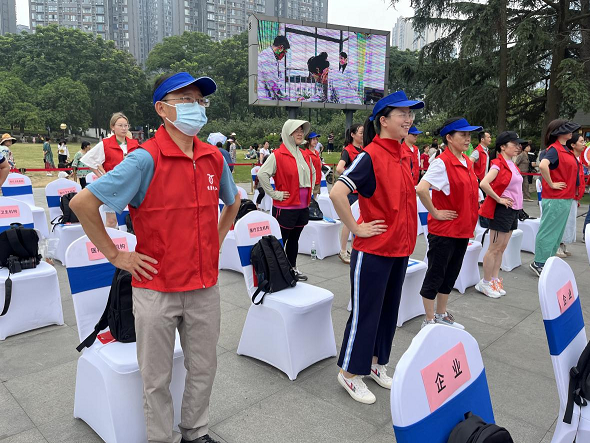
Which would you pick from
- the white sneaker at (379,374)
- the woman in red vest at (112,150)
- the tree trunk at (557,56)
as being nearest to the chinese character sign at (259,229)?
the white sneaker at (379,374)

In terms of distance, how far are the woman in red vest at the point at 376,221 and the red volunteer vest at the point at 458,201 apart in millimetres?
1041

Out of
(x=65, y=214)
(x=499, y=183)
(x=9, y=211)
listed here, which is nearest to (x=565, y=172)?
(x=499, y=183)

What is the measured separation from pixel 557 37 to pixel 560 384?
56.8 ft

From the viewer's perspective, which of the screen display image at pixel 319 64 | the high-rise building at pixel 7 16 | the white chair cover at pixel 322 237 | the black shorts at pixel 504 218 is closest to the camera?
the black shorts at pixel 504 218

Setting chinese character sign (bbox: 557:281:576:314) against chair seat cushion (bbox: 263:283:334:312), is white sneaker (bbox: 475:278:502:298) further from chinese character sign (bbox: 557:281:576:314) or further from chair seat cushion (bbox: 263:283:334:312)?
chinese character sign (bbox: 557:281:576:314)

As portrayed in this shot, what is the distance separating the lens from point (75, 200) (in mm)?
1917

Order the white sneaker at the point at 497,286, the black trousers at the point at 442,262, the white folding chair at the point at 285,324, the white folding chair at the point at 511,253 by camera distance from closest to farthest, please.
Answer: the white folding chair at the point at 285,324 < the black trousers at the point at 442,262 < the white sneaker at the point at 497,286 < the white folding chair at the point at 511,253

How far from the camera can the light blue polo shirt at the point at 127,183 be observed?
1939mm

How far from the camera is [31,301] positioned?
3.94 metres

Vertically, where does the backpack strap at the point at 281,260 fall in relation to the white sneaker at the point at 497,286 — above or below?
above

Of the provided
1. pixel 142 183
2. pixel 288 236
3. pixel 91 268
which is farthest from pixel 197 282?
pixel 288 236

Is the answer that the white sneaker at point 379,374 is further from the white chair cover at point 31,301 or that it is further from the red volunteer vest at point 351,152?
the red volunteer vest at point 351,152

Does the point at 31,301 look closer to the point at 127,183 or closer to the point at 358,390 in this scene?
the point at 127,183

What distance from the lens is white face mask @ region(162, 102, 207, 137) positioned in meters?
2.14
